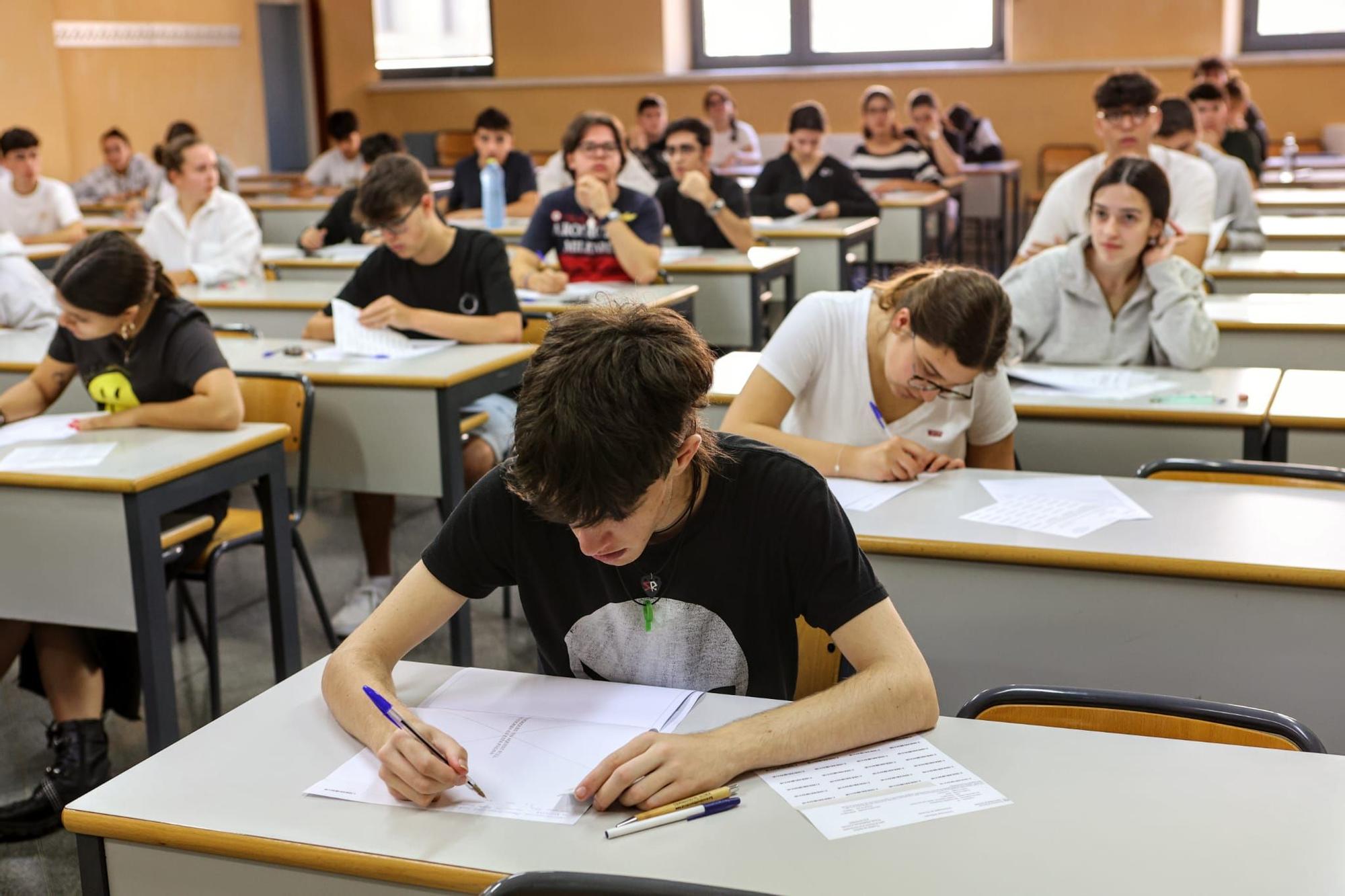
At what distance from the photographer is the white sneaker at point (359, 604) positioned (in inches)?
135

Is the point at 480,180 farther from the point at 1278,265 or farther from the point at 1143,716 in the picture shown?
the point at 1143,716

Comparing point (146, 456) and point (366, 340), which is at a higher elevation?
point (366, 340)

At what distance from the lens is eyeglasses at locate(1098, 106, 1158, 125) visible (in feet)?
14.3

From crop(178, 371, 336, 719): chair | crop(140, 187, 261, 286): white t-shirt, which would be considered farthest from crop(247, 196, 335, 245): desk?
crop(178, 371, 336, 719): chair

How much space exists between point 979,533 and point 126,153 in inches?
329

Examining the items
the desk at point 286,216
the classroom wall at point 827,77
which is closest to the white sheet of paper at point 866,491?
the desk at point 286,216

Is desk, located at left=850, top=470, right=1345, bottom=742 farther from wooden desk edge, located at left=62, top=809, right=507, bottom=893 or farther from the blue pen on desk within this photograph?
wooden desk edge, located at left=62, top=809, right=507, bottom=893

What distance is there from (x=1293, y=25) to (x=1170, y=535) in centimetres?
917

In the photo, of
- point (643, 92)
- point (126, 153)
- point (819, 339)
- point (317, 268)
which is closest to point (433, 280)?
point (819, 339)

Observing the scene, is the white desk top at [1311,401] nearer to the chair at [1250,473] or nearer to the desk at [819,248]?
the chair at [1250,473]

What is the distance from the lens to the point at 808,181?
22.2ft

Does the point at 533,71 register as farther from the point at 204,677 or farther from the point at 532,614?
the point at 532,614

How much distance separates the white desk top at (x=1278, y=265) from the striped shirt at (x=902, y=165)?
3368 mm

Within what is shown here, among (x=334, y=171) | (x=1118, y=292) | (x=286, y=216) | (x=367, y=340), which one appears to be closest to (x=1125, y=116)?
(x=1118, y=292)
